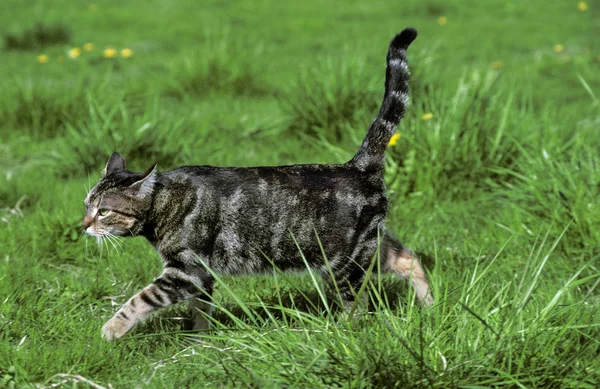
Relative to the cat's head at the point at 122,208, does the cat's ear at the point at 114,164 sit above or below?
above

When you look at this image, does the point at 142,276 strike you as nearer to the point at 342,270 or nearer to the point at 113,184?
the point at 113,184

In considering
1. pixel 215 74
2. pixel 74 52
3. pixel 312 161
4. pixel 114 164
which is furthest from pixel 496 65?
pixel 114 164

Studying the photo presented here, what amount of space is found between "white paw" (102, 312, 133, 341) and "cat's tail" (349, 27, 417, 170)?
4.19ft

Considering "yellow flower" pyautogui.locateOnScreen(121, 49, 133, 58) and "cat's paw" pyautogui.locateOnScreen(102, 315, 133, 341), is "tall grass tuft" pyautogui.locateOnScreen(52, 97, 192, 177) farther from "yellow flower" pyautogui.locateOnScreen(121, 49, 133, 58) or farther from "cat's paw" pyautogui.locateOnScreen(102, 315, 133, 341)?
"yellow flower" pyautogui.locateOnScreen(121, 49, 133, 58)

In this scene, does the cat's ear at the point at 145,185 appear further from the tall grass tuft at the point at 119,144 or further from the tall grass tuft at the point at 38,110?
the tall grass tuft at the point at 38,110

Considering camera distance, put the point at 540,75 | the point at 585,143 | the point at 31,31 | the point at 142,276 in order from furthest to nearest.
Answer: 1. the point at 31,31
2. the point at 540,75
3. the point at 585,143
4. the point at 142,276

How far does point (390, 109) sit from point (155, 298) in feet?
4.59

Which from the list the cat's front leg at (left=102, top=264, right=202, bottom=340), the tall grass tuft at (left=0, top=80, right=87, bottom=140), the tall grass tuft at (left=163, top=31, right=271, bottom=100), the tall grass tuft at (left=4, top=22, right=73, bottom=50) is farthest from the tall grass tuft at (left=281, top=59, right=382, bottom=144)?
the tall grass tuft at (left=4, top=22, right=73, bottom=50)

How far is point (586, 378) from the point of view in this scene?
2727 millimetres

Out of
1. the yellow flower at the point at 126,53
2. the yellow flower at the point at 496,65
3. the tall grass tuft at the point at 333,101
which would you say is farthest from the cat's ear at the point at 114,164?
the yellow flower at the point at 496,65

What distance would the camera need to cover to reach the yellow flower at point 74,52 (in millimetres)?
8227

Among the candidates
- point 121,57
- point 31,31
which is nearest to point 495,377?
point 121,57

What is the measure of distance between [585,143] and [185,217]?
9.54ft

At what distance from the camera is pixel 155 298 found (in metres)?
3.56
